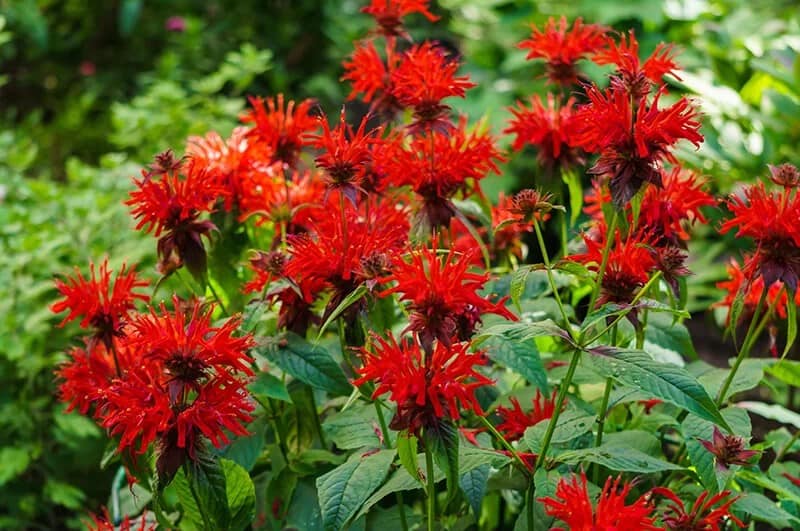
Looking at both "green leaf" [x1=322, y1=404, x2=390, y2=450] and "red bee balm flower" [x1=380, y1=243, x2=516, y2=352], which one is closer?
"red bee balm flower" [x1=380, y1=243, x2=516, y2=352]

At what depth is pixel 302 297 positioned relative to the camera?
40.6 inches

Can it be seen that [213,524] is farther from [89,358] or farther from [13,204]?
[13,204]

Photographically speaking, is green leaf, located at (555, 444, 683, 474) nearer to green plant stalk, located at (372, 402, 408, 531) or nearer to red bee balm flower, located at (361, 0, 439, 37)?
green plant stalk, located at (372, 402, 408, 531)

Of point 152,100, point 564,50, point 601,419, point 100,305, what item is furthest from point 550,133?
point 152,100

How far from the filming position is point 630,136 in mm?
931

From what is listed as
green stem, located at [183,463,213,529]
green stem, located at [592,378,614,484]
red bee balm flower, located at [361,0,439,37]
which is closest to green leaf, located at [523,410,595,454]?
green stem, located at [592,378,614,484]

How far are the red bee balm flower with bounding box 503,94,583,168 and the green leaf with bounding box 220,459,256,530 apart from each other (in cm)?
54

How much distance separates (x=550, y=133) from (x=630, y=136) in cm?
33

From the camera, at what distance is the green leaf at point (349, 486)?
94 centimetres

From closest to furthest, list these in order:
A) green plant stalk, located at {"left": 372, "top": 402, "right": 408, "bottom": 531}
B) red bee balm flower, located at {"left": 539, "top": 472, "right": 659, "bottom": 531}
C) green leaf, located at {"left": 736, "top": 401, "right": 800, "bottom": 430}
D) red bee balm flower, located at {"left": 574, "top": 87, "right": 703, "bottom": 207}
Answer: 1. red bee balm flower, located at {"left": 539, "top": 472, "right": 659, "bottom": 531}
2. red bee balm flower, located at {"left": 574, "top": 87, "right": 703, "bottom": 207}
3. green plant stalk, located at {"left": 372, "top": 402, "right": 408, "bottom": 531}
4. green leaf, located at {"left": 736, "top": 401, "right": 800, "bottom": 430}

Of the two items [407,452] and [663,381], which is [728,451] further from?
[407,452]

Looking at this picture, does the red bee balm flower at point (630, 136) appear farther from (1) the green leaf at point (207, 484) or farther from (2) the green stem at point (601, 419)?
(1) the green leaf at point (207, 484)

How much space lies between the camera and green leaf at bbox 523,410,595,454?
102 cm

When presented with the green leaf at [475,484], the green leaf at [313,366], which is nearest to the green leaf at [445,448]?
the green leaf at [475,484]
